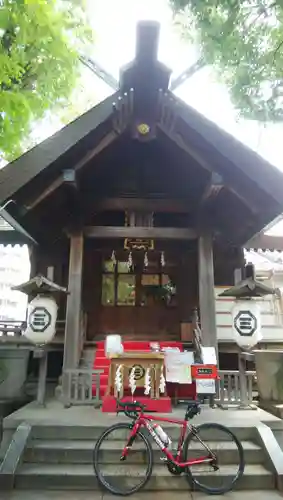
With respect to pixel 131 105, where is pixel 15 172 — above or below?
below

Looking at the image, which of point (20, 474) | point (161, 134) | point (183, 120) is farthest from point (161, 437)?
point (161, 134)

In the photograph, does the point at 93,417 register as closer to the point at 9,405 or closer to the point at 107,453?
the point at 107,453

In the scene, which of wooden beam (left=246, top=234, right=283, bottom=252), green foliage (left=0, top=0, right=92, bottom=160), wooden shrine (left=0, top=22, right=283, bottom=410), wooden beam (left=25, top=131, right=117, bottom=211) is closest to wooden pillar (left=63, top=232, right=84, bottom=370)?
wooden shrine (left=0, top=22, right=283, bottom=410)

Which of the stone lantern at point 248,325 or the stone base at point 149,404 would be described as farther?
the stone lantern at point 248,325

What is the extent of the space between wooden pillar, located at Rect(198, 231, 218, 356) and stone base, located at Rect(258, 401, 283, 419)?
4.58 feet

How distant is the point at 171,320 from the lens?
10.7m

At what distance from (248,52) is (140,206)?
3633 mm

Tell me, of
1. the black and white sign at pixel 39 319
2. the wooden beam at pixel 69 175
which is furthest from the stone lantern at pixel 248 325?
the wooden beam at pixel 69 175

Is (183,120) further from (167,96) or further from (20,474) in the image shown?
(20,474)

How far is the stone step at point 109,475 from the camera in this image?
4.26 metres

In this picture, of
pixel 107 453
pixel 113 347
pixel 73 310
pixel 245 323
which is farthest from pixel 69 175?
pixel 107 453

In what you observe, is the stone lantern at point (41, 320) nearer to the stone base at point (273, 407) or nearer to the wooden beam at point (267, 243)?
the stone base at point (273, 407)

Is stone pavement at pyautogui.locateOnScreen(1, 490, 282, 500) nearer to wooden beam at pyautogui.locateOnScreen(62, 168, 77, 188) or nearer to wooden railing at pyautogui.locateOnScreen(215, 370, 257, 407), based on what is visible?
wooden railing at pyautogui.locateOnScreen(215, 370, 257, 407)

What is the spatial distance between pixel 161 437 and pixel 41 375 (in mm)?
2787
